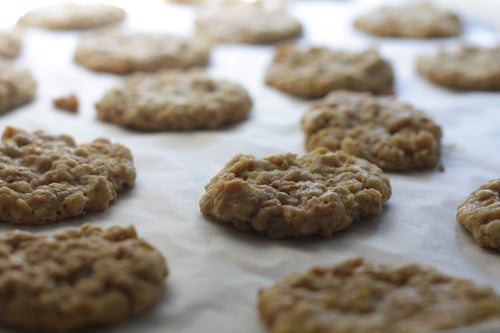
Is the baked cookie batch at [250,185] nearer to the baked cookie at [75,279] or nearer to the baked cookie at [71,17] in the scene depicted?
the baked cookie at [75,279]

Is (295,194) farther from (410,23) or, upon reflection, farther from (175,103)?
(410,23)

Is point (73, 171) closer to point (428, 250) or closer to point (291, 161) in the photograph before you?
point (291, 161)

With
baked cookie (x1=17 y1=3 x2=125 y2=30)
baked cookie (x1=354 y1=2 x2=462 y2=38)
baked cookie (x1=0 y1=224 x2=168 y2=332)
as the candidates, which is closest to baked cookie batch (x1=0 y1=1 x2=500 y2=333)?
baked cookie (x1=0 y1=224 x2=168 y2=332)

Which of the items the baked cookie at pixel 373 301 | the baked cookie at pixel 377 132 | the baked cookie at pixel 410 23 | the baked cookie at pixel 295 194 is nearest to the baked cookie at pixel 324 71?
the baked cookie at pixel 377 132

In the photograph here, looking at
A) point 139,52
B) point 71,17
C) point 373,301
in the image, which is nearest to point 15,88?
point 139,52

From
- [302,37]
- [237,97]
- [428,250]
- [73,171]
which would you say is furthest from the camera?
[302,37]

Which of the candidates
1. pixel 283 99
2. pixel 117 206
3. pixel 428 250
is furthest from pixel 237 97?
pixel 428 250
